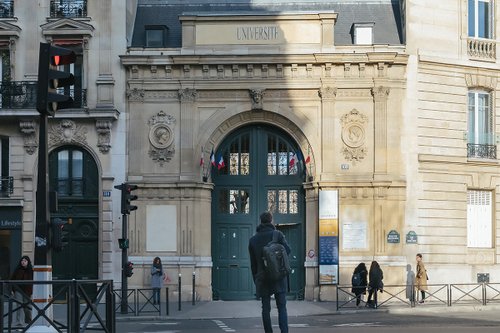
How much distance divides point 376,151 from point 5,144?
1181 cm

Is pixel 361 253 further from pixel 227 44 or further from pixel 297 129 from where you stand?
pixel 227 44

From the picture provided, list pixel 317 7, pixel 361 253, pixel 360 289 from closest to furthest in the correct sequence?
pixel 360 289
pixel 361 253
pixel 317 7

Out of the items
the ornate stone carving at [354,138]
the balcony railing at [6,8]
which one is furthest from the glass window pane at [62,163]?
the ornate stone carving at [354,138]

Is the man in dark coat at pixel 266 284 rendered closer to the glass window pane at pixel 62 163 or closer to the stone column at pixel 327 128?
the stone column at pixel 327 128

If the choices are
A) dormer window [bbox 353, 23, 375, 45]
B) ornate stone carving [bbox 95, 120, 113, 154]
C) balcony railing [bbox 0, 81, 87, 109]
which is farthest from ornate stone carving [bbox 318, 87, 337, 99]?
balcony railing [bbox 0, 81, 87, 109]

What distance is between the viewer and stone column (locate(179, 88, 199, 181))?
3372 centimetres

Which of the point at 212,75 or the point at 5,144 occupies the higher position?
the point at 212,75

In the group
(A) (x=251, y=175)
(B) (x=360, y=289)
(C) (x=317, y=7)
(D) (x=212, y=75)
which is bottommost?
(B) (x=360, y=289)

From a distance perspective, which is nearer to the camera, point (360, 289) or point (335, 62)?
point (360, 289)

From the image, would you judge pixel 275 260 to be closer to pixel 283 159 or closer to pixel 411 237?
pixel 411 237

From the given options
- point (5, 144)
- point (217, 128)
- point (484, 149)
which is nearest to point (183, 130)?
point (217, 128)

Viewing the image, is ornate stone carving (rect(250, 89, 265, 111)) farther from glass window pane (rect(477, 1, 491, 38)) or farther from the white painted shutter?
glass window pane (rect(477, 1, 491, 38))

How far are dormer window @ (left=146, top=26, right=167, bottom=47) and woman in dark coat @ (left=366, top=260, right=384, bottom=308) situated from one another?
9.98m

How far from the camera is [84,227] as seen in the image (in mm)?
33688
